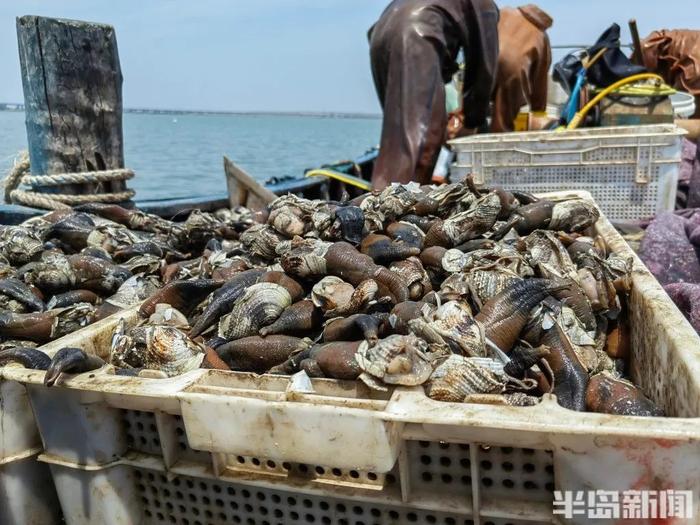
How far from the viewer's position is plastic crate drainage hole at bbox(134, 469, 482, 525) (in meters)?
1.58

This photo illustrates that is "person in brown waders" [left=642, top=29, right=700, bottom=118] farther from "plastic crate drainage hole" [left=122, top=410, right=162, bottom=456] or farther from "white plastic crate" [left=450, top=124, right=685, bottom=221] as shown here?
"plastic crate drainage hole" [left=122, top=410, right=162, bottom=456]

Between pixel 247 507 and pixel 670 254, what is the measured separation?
3.31m

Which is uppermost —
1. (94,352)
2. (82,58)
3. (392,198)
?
(82,58)

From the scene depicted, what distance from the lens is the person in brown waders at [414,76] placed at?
216 inches

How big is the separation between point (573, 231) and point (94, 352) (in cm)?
249

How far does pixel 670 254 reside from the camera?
152 inches

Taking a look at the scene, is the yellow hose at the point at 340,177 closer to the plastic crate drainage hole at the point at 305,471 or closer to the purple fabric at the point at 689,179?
the purple fabric at the point at 689,179

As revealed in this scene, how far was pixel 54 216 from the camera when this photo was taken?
13.9ft

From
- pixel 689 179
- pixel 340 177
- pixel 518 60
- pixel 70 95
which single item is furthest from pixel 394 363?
pixel 518 60

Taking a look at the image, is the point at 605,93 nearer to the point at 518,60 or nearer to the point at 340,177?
the point at 518,60

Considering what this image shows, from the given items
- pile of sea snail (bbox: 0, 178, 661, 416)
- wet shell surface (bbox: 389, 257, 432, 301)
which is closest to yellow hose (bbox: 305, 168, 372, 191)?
pile of sea snail (bbox: 0, 178, 661, 416)

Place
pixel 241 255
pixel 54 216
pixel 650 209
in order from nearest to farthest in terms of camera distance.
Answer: pixel 241 255 → pixel 54 216 → pixel 650 209

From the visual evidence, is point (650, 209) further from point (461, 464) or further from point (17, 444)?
point (17, 444)

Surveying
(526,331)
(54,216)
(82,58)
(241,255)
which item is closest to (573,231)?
(526,331)
